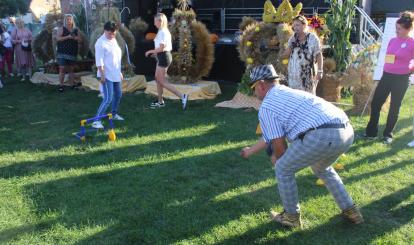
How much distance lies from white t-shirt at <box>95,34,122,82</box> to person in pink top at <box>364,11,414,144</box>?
4.12m

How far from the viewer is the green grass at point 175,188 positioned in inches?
141

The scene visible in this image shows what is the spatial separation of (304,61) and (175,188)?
2.37 m

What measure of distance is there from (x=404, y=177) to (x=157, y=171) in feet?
9.57

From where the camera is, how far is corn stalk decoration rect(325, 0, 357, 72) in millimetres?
8320

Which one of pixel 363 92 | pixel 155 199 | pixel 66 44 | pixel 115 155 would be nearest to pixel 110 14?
pixel 66 44

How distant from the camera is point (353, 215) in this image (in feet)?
11.8

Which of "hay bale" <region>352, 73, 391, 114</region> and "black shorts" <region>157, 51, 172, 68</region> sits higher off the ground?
"black shorts" <region>157, 51, 172, 68</region>

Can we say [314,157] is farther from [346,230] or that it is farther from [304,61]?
[304,61]

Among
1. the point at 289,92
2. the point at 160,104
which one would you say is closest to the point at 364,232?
the point at 289,92

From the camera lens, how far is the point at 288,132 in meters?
3.13

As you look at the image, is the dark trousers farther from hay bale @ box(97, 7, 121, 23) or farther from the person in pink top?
hay bale @ box(97, 7, 121, 23)

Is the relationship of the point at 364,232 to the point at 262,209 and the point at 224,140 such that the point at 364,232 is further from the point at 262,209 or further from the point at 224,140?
the point at 224,140

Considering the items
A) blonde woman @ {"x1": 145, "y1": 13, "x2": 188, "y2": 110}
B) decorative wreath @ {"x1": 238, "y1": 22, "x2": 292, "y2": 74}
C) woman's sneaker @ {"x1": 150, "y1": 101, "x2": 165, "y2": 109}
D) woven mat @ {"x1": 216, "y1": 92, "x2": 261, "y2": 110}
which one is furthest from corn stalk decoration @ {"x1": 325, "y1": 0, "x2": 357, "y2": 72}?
woman's sneaker @ {"x1": 150, "y1": 101, "x2": 165, "y2": 109}

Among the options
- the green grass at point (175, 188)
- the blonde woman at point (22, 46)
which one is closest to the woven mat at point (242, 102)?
the green grass at point (175, 188)
